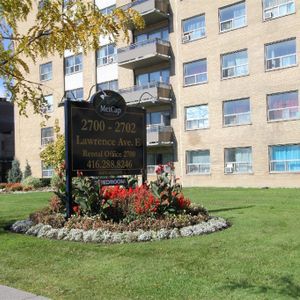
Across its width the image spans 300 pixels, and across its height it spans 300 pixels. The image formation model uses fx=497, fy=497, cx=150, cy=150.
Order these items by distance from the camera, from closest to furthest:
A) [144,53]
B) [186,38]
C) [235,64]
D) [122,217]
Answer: [122,217], [235,64], [186,38], [144,53]

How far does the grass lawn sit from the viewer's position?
587cm

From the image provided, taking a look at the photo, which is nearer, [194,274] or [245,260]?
[194,274]

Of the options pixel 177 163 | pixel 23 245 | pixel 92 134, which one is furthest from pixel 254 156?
pixel 23 245

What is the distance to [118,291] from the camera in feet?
19.6

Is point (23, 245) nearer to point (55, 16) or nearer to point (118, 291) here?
point (118, 291)

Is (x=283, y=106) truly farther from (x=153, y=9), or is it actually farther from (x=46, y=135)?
(x=46, y=135)

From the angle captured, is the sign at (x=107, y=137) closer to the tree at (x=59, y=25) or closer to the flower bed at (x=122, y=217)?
the flower bed at (x=122, y=217)

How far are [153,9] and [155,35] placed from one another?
9.79 feet

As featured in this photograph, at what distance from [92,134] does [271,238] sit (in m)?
4.90

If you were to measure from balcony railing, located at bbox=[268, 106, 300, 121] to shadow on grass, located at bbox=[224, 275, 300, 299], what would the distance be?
80.5ft

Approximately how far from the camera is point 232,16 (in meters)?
32.8

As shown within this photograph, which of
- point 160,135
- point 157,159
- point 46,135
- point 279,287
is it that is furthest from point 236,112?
point 279,287

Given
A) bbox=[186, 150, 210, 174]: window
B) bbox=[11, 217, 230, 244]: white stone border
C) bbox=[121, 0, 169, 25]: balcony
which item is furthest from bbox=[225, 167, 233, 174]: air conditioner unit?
bbox=[11, 217, 230, 244]: white stone border

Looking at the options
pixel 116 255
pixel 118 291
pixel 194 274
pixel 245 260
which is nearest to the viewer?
pixel 118 291
